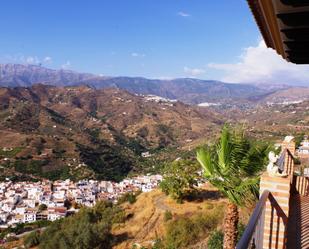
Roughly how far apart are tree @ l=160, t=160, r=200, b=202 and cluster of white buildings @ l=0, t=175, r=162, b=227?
36.5 metres

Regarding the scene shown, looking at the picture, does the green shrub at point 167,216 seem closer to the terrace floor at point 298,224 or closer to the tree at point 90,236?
the tree at point 90,236

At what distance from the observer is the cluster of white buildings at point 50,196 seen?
56906 mm

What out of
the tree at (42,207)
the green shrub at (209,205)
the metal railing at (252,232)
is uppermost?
the metal railing at (252,232)

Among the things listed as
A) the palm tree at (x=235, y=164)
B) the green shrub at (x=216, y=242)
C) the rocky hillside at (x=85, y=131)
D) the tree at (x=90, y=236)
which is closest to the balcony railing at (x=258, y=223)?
the palm tree at (x=235, y=164)

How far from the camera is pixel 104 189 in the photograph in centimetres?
7212

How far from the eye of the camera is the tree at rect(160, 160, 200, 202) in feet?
60.9

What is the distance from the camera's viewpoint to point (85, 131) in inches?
4985

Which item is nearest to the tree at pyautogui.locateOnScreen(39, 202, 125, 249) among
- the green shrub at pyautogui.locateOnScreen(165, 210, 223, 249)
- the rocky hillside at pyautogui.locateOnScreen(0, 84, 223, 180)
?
the green shrub at pyautogui.locateOnScreen(165, 210, 223, 249)

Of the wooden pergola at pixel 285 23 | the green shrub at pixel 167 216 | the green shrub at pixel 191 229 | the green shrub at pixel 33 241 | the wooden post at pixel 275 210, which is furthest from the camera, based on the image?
the green shrub at pixel 33 241

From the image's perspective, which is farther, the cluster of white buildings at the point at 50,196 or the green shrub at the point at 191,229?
the cluster of white buildings at the point at 50,196

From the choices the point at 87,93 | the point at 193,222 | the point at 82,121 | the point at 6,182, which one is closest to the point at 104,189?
the point at 6,182

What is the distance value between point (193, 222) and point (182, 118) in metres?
151

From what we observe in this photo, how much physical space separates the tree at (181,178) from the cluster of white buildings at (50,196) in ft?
120

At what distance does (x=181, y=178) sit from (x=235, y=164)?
514 inches
